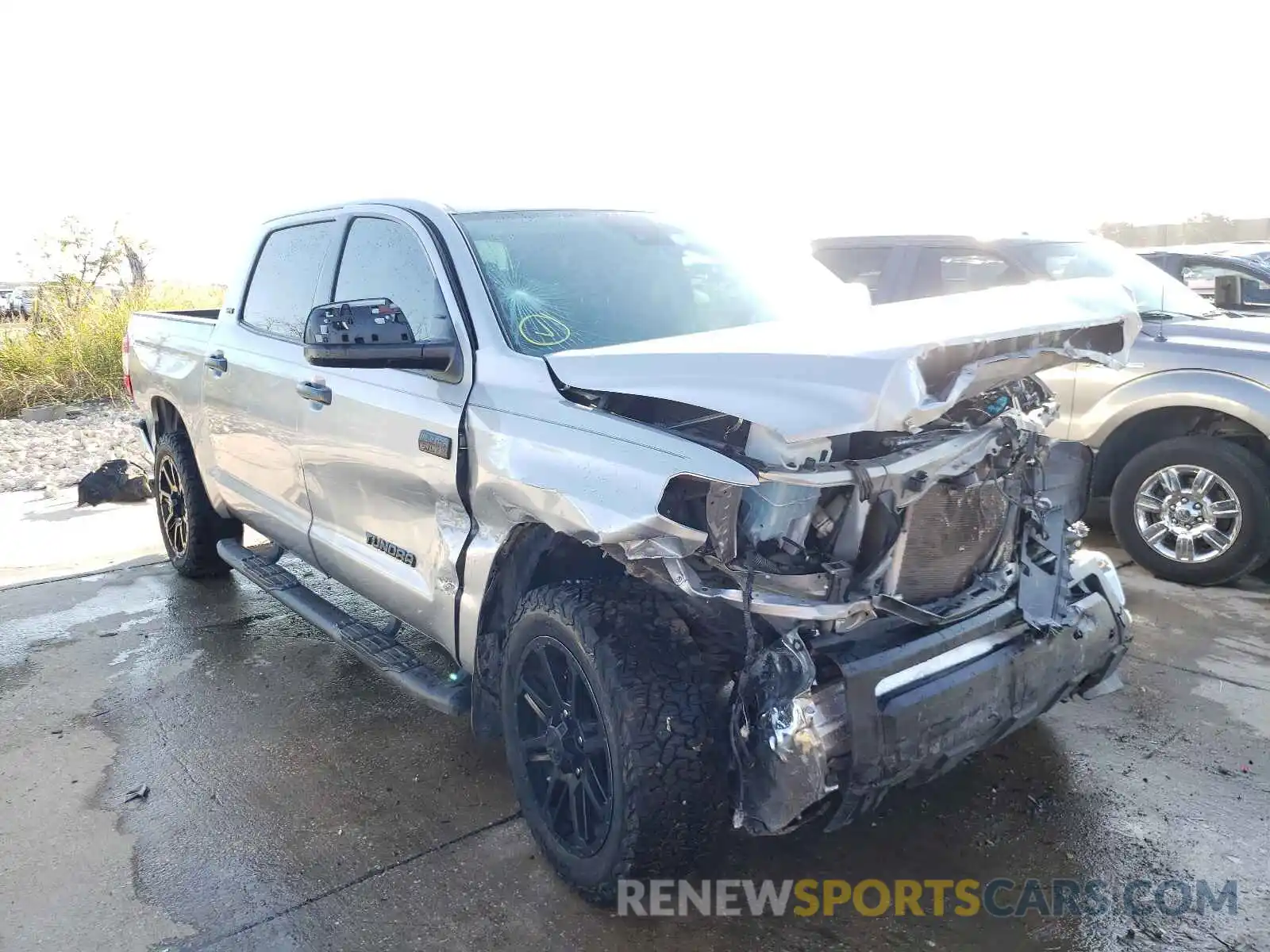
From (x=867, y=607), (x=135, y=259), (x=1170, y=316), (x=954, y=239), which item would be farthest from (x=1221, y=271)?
(x=135, y=259)

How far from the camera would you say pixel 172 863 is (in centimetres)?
298

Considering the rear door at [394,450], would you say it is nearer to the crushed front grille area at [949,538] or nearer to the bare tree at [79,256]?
the crushed front grille area at [949,538]

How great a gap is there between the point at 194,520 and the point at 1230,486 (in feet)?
→ 18.0

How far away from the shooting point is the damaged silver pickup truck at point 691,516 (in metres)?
2.32

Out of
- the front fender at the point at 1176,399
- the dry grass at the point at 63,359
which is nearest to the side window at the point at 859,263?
the front fender at the point at 1176,399

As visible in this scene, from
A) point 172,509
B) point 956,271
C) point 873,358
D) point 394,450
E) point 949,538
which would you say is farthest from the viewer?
point 956,271

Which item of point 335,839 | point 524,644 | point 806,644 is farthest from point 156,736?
point 806,644

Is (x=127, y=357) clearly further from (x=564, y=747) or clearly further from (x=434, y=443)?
(x=564, y=747)

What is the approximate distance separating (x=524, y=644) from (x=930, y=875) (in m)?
1.36

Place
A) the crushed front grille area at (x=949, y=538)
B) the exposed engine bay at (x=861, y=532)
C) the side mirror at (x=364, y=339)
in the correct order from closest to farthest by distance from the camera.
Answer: the exposed engine bay at (x=861, y=532), the crushed front grille area at (x=949, y=538), the side mirror at (x=364, y=339)

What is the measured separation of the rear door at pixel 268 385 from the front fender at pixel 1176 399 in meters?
4.17

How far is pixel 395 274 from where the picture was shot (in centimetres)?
350

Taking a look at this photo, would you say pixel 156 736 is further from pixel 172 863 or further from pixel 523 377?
pixel 523 377

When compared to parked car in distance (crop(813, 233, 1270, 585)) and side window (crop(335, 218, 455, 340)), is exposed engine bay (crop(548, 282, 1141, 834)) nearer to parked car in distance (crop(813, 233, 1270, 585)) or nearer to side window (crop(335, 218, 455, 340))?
side window (crop(335, 218, 455, 340))
